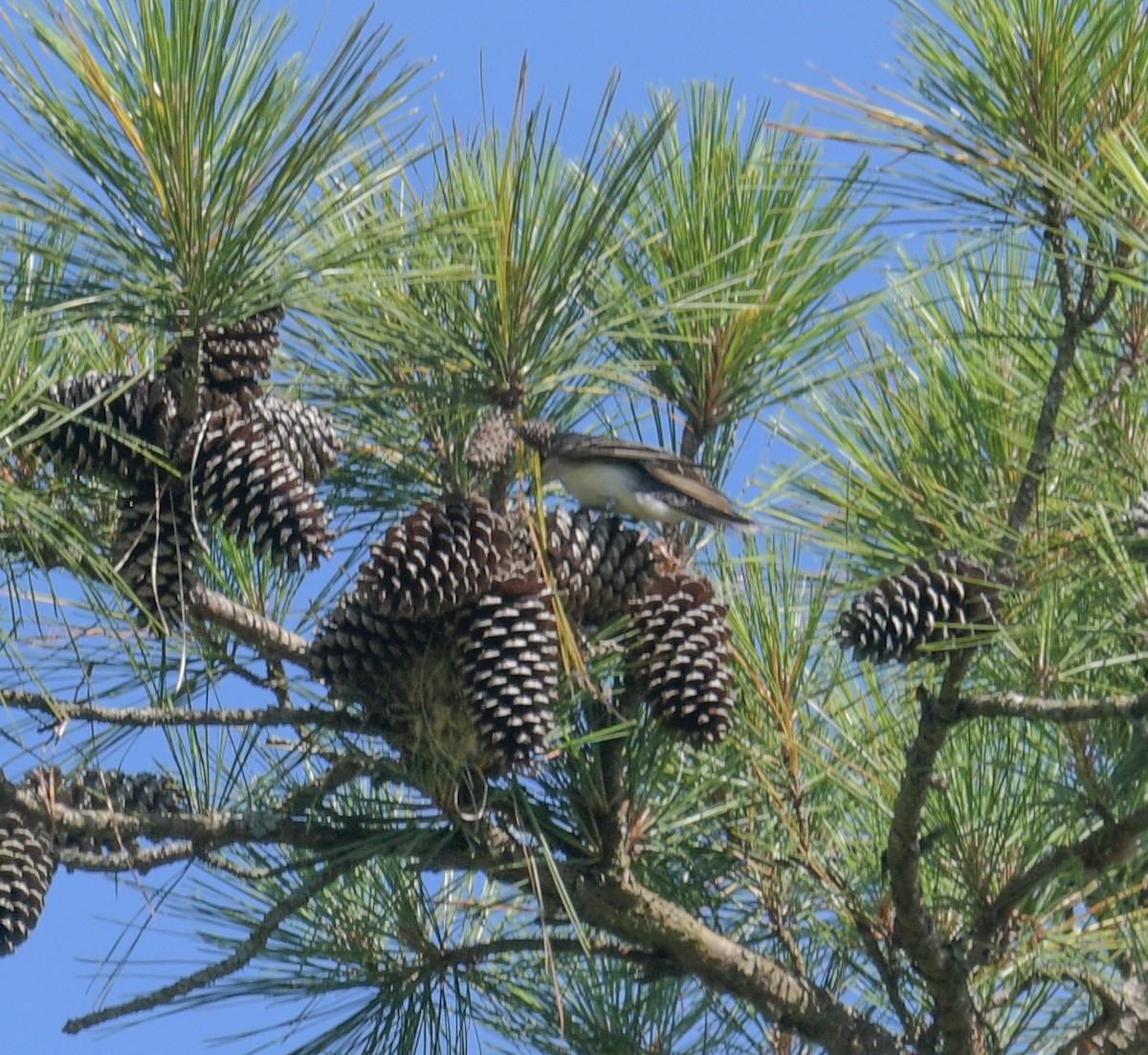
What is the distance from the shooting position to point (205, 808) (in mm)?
1632

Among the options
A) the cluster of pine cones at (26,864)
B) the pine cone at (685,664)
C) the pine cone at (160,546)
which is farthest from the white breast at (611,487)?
the cluster of pine cones at (26,864)

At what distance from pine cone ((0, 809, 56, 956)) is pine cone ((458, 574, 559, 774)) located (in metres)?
0.42

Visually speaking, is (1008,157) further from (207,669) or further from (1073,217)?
(207,669)

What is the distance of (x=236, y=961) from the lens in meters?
1.38

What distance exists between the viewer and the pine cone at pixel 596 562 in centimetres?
139

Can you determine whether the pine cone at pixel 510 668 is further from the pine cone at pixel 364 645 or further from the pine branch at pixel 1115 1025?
the pine branch at pixel 1115 1025

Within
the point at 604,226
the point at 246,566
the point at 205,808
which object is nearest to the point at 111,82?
the point at 604,226

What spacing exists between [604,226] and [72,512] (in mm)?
537

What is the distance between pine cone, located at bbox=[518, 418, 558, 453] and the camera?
1.36 metres

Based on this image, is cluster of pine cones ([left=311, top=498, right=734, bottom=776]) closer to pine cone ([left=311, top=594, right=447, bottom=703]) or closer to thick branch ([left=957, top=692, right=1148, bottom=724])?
pine cone ([left=311, top=594, right=447, bottom=703])

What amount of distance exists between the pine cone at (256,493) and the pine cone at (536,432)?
0.18 m

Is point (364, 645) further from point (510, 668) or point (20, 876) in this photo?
point (20, 876)

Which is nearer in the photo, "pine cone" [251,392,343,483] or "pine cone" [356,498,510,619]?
"pine cone" [356,498,510,619]

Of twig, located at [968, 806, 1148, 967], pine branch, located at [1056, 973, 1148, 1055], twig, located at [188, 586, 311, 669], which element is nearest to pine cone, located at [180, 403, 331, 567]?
twig, located at [188, 586, 311, 669]
